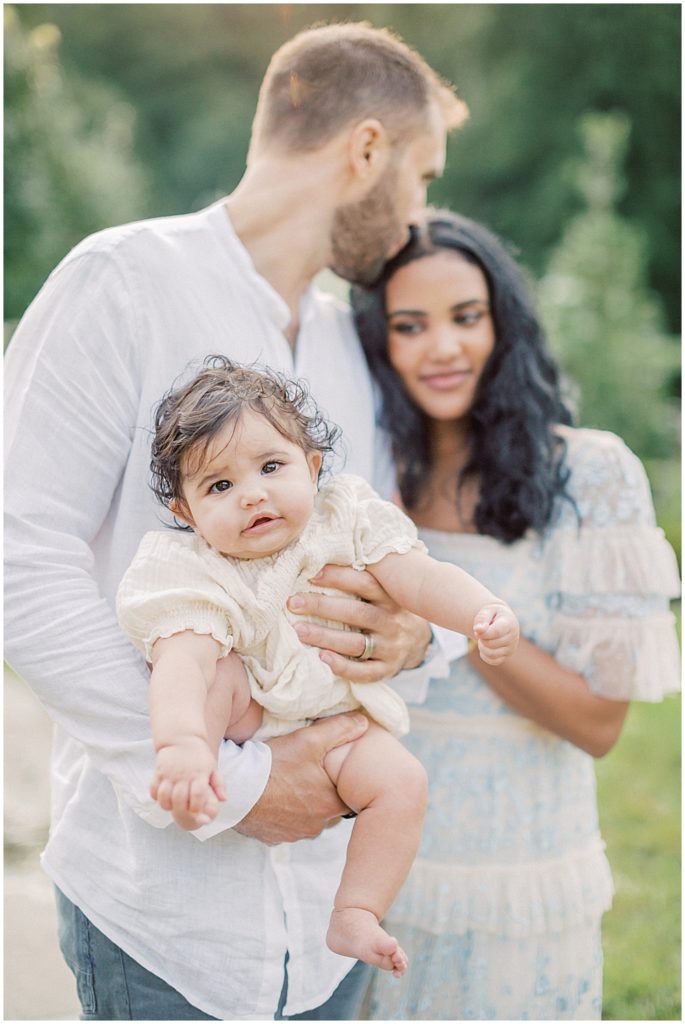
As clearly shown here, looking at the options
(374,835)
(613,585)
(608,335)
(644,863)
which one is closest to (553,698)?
(613,585)

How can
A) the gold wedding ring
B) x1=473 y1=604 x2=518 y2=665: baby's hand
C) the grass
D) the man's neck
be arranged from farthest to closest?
the grass, the man's neck, the gold wedding ring, x1=473 y1=604 x2=518 y2=665: baby's hand

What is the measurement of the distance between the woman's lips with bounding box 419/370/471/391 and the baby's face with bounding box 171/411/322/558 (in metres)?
0.95

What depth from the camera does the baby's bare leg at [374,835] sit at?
1593 mm

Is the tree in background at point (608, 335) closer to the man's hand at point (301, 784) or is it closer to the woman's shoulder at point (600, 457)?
the woman's shoulder at point (600, 457)

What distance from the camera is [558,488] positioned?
Answer: 2500 millimetres

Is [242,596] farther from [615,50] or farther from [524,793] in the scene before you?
[615,50]

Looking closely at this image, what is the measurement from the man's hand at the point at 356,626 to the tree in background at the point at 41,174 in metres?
6.11

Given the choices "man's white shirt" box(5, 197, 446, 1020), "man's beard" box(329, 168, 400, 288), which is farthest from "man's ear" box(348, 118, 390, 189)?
"man's white shirt" box(5, 197, 446, 1020)

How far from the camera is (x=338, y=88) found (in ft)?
7.50

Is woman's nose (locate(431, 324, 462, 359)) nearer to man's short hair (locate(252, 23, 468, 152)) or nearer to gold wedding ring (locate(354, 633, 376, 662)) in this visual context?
man's short hair (locate(252, 23, 468, 152))

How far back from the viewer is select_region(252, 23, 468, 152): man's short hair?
2.27m

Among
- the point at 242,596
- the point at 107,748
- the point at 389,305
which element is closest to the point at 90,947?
the point at 107,748

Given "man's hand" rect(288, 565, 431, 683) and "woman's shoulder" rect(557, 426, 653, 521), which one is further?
"woman's shoulder" rect(557, 426, 653, 521)

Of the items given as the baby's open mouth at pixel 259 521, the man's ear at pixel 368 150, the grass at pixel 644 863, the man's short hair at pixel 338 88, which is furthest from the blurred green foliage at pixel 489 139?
the baby's open mouth at pixel 259 521
